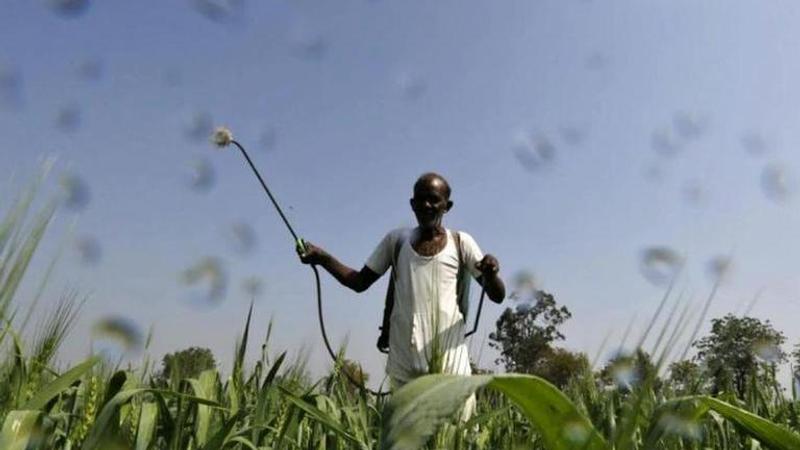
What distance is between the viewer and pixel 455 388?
0.62 metres

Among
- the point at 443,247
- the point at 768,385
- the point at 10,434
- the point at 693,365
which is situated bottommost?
the point at 10,434

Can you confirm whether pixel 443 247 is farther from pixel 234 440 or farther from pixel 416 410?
pixel 416 410

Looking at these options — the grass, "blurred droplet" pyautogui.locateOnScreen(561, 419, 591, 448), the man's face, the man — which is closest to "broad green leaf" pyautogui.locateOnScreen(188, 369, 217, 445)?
the grass

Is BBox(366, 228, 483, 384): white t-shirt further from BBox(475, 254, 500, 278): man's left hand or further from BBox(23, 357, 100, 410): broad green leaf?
BBox(23, 357, 100, 410): broad green leaf

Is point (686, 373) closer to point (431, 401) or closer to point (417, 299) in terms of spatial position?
point (431, 401)

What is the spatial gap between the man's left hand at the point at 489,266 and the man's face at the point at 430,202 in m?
0.46

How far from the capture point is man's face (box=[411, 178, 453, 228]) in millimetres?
3896

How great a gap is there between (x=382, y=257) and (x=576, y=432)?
3.41 meters

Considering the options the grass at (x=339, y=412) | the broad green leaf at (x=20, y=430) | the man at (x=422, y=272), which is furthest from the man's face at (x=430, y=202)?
the broad green leaf at (x=20, y=430)

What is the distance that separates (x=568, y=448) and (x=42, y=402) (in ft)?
2.66

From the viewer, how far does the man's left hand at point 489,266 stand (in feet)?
11.6

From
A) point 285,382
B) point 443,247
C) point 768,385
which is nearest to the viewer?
point 285,382

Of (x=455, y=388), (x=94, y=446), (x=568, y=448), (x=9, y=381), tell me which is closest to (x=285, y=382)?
(x=9, y=381)

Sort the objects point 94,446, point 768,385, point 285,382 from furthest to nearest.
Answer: point 768,385 < point 285,382 < point 94,446
